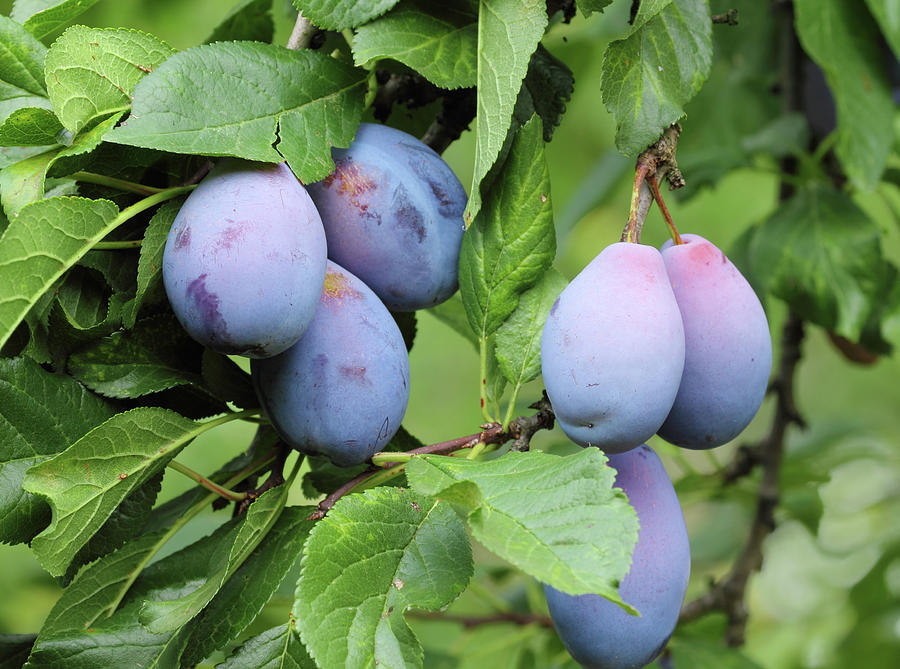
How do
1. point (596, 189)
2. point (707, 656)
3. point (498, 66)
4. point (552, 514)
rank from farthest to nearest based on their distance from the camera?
point (596, 189), point (707, 656), point (498, 66), point (552, 514)

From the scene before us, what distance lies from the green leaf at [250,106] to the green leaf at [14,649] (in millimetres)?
395

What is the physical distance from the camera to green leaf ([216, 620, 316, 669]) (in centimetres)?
57

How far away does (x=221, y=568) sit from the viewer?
1.87 feet

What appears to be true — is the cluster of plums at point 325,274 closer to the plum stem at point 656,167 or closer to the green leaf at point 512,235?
the green leaf at point 512,235

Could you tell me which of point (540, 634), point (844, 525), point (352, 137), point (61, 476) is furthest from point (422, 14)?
point (844, 525)

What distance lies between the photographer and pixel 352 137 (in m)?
0.62

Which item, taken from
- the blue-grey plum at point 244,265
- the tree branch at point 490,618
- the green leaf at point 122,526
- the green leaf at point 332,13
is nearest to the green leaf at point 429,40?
the green leaf at point 332,13

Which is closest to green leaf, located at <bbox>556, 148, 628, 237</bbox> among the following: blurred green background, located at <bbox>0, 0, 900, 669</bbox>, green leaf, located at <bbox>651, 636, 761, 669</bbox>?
blurred green background, located at <bbox>0, 0, 900, 669</bbox>

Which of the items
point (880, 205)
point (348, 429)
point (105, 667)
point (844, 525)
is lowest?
point (844, 525)

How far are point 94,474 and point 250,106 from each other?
0.80ft

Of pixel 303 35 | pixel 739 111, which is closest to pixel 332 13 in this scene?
pixel 303 35

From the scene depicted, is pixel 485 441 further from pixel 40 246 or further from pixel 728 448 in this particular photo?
pixel 728 448

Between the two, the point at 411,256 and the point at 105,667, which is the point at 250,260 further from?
the point at 105,667

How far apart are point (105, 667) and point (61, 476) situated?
14cm
